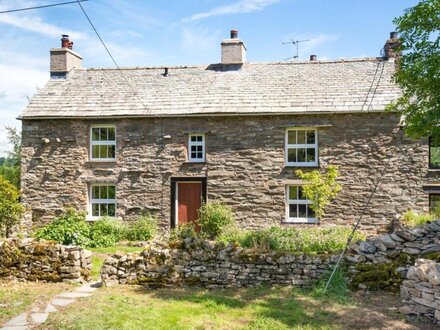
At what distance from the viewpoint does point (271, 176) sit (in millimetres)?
16219

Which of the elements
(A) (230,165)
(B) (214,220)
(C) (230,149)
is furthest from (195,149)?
(B) (214,220)

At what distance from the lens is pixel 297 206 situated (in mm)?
16266

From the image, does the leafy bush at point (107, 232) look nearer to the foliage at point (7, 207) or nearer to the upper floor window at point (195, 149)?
the foliage at point (7, 207)

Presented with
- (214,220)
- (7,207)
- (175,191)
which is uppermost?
(175,191)

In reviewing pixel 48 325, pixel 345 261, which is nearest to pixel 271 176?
pixel 345 261

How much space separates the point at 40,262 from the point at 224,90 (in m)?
10.8

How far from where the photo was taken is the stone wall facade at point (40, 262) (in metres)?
9.49

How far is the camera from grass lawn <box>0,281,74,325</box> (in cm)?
749

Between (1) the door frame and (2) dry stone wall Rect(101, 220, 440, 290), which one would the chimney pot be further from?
(2) dry stone wall Rect(101, 220, 440, 290)

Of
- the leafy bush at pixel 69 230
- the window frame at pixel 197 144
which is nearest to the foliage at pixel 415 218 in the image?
Answer: the window frame at pixel 197 144

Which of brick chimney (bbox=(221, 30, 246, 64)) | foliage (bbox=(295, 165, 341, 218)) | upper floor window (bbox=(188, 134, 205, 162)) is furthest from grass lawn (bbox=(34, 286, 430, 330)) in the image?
brick chimney (bbox=(221, 30, 246, 64))

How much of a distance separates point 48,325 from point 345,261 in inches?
235

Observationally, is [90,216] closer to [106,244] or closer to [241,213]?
[106,244]

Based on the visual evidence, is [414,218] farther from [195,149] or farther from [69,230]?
[69,230]
